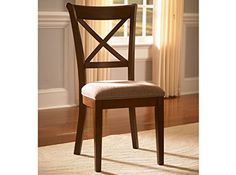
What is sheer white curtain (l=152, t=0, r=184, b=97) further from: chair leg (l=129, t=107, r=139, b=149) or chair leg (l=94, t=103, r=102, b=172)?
chair leg (l=94, t=103, r=102, b=172)

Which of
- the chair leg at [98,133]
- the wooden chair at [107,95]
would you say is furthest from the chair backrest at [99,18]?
the chair leg at [98,133]

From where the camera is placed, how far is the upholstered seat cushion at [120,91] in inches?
107

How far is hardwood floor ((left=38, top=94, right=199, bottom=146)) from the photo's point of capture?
3738 mm

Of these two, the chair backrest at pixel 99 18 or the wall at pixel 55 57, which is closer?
the chair backrest at pixel 99 18

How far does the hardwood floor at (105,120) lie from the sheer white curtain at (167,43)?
437 millimetres

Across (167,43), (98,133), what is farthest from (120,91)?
(167,43)

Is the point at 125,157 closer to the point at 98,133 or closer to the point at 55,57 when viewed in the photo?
the point at 98,133

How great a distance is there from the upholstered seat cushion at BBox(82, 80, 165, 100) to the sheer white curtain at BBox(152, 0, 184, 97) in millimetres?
2943

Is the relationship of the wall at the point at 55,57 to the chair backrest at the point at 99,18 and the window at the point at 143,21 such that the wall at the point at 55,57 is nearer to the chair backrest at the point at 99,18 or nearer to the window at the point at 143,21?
the window at the point at 143,21

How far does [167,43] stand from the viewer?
19.1ft

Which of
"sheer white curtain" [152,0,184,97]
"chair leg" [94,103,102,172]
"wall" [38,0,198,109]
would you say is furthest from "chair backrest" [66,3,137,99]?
"sheer white curtain" [152,0,184,97]
